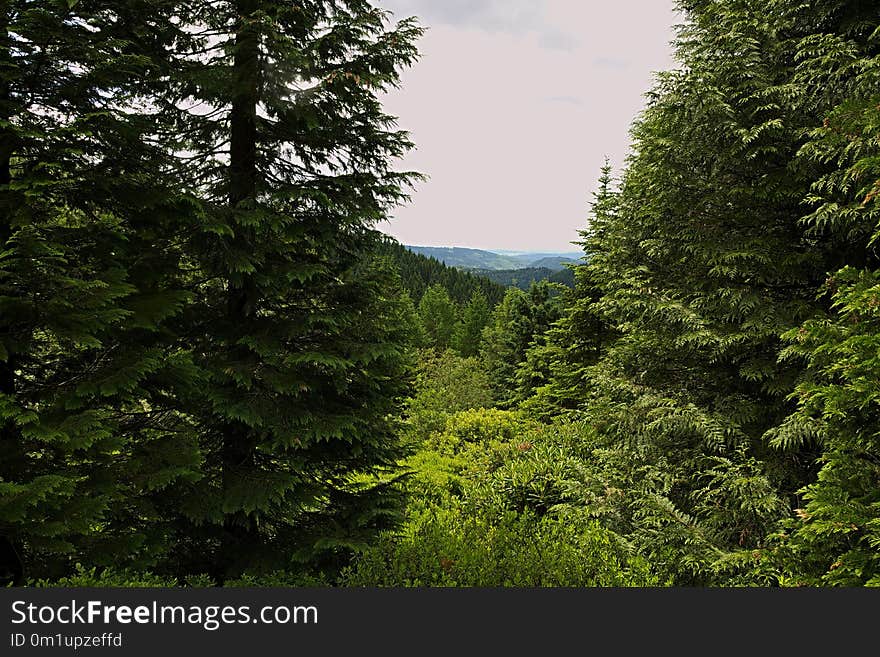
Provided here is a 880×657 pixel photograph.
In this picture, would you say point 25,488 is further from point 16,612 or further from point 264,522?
point 264,522

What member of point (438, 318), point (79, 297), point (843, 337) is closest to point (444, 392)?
point (843, 337)

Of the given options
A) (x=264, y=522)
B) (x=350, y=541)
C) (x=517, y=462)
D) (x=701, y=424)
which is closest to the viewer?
(x=350, y=541)

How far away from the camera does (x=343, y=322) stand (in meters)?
5.98

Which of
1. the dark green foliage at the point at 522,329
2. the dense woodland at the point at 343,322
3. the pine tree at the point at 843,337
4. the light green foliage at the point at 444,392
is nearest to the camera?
the dense woodland at the point at 343,322

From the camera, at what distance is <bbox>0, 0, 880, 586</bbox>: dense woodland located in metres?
4.35

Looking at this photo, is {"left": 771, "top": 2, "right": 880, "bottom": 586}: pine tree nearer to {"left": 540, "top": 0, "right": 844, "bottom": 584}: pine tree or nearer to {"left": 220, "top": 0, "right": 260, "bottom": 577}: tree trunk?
{"left": 540, "top": 0, "right": 844, "bottom": 584}: pine tree

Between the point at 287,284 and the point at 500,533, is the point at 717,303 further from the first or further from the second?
the point at 287,284

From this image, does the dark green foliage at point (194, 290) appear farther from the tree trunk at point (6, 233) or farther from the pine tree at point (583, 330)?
the pine tree at point (583, 330)

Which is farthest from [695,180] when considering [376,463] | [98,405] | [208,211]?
[98,405]

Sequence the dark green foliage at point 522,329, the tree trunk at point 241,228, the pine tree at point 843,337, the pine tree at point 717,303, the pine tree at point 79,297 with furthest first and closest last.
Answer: the dark green foliage at point 522,329, the pine tree at point 717,303, the tree trunk at point 241,228, the pine tree at point 843,337, the pine tree at point 79,297

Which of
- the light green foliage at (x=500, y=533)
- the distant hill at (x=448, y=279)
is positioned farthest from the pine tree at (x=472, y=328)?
the light green foliage at (x=500, y=533)

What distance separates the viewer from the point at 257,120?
19.5 feet

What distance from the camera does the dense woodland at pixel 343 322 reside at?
4.35 meters

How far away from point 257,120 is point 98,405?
362cm
